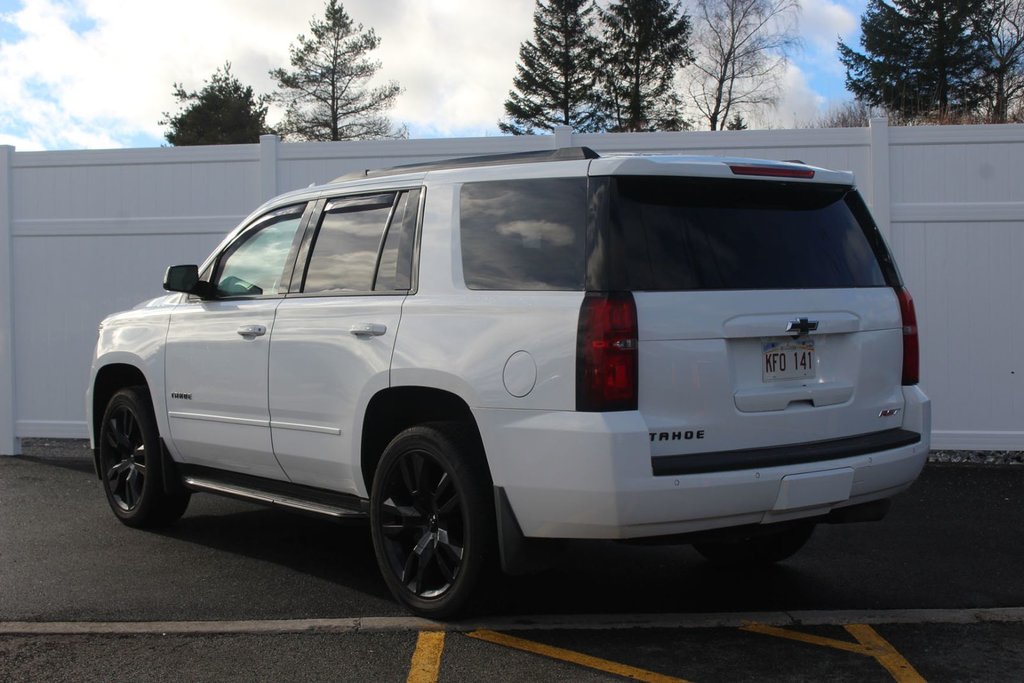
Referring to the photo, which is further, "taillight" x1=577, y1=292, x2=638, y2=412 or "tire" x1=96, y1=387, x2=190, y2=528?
"tire" x1=96, y1=387, x2=190, y2=528

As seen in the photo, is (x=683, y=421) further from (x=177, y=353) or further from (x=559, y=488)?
(x=177, y=353)

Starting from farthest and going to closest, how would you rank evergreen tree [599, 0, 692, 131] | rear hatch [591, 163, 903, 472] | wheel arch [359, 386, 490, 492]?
1. evergreen tree [599, 0, 692, 131]
2. wheel arch [359, 386, 490, 492]
3. rear hatch [591, 163, 903, 472]

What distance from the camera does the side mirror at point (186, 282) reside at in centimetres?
603

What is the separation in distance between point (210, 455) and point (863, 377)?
346 centimetres

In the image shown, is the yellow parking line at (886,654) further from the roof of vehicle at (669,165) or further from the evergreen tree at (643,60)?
the evergreen tree at (643,60)

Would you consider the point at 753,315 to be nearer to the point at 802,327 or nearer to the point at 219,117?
the point at 802,327

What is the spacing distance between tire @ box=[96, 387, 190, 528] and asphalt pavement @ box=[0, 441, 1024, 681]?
146 mm

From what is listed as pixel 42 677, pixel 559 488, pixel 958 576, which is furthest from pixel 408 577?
pixel 958 576

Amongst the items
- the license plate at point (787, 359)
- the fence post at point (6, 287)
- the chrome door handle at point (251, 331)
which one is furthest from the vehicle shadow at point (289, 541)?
the fence post at point (6, 287)

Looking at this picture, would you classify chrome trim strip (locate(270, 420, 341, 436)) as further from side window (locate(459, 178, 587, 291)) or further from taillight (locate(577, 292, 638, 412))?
taillight (locate(577, 292, 638, 412))

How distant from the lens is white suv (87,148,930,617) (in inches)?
159

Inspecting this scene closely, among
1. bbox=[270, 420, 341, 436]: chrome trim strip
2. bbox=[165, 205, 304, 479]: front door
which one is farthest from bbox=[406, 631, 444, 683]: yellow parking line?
bbox=[165, 205, 304, 479]: front door

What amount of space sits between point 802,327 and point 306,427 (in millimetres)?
2369

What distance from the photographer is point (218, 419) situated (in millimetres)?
5789
